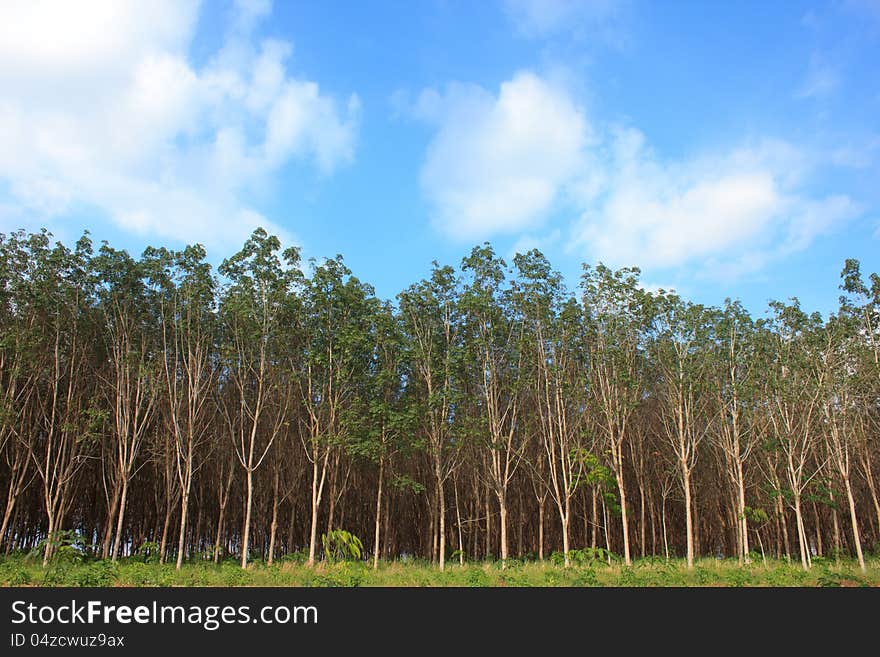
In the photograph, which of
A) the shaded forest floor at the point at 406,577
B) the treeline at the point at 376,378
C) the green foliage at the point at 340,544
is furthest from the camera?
the treeline at the point at 376,378

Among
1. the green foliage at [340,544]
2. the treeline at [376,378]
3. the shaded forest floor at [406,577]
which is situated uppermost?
the treeline at [376,378]

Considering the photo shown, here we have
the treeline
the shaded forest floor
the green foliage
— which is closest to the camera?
the shaded forest floor

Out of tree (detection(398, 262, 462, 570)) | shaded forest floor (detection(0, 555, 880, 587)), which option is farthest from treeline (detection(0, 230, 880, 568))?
shaded forest floor (detection(0, 555, 880, 587))

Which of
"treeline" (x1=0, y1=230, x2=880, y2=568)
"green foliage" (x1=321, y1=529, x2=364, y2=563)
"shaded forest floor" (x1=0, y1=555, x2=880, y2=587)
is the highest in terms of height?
"treeline" (x1=0, y1=230, x2=880, y2=568)

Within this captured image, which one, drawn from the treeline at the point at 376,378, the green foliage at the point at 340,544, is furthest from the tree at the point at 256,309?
the green foliage at the point at 340,544

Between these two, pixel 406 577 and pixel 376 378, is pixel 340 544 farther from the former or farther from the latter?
pixel 376 378

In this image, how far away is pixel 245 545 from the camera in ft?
71.3

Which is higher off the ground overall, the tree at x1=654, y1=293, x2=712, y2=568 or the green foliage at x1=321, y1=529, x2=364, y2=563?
the tree at x1=654, y1=293, x2=712, y2=568

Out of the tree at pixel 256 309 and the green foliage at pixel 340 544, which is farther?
the tree at pixel 256 309

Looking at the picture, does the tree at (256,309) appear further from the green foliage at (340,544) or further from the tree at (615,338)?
the tree at (615,338)

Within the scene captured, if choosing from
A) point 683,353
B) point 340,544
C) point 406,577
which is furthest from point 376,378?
point 683,353

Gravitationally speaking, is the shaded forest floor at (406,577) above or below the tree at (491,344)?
below

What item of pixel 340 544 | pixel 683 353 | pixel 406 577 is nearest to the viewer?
pixel 406 577

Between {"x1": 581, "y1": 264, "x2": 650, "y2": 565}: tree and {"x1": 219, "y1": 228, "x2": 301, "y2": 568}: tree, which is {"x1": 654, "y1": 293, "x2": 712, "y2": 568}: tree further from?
{"x1": 219, "y1": 228, "x2": 301, "y2": 568}: tree
